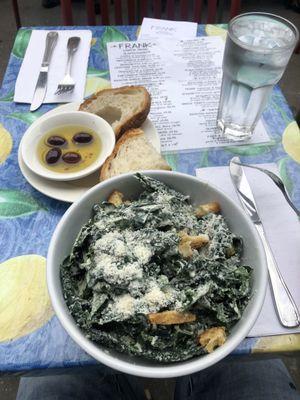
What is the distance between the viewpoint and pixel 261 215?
0.85 m

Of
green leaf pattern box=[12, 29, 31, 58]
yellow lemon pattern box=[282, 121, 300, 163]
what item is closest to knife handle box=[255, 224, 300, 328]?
yellow lemon pattern box=[282, 121, 300, 163]

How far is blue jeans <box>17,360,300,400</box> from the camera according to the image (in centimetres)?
93

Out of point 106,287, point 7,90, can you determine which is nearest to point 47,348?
point 106,287

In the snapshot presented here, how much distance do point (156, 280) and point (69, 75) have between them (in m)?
0.76

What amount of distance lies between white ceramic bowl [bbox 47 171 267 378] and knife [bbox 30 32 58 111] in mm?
486

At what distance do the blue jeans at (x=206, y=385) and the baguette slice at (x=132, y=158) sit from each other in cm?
46

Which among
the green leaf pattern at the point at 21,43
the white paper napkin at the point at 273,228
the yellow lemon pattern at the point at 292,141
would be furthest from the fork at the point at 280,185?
the green leaf pattern at the point at 21,43

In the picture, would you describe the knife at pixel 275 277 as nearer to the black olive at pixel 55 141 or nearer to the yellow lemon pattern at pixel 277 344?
the yellow lemon pattern at pixel 277 344

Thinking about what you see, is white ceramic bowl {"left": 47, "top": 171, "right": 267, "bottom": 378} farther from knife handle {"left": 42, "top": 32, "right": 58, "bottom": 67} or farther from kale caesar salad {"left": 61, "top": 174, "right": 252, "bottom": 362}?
knife handle {"left": 42, "top": 32, "right": 58, "bottom": 67}

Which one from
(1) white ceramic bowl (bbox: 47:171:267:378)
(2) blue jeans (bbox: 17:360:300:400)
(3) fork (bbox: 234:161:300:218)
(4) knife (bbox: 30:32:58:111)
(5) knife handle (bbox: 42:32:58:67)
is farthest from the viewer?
(5) knife handle (bbox: 42:32:58:67)

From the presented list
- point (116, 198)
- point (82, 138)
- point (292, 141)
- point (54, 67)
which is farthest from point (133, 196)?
point (54, 67)

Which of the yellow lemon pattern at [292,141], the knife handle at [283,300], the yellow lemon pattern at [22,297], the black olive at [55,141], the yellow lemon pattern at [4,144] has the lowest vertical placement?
the yellow lemon pattern at [22,297]

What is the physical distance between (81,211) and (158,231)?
139 millimetres

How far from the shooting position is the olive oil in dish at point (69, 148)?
887mm
